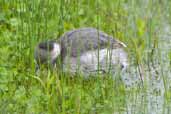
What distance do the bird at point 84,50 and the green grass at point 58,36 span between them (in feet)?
0.39

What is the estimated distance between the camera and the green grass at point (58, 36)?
4.83 metres

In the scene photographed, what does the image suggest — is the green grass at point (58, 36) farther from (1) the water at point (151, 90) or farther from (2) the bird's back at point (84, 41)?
(2) the bird's back at point (84, 41)

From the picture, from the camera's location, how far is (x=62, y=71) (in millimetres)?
5316

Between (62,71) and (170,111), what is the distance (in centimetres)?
103

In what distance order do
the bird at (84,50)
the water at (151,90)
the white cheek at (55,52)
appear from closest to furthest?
1. the water at (151,90)
2. the bird at (84,50)
3. the white cheek at (55,52)

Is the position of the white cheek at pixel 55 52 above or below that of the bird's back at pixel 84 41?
below

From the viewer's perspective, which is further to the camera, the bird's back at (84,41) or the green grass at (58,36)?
the bird's back at (84,41)

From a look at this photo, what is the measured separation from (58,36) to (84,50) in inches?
31.1

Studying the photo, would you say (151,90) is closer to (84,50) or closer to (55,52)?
(84,50)

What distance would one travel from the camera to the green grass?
190 inches

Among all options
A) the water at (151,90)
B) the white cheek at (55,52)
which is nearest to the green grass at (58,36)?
the water at (151,90)

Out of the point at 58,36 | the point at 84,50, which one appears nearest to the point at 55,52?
the point at 84,50

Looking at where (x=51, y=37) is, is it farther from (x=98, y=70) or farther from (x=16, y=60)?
(x=98, y=70)

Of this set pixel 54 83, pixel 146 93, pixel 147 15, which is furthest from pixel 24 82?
pixel 147 15
